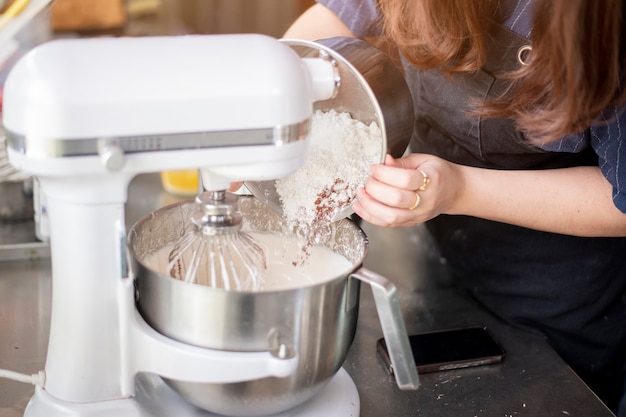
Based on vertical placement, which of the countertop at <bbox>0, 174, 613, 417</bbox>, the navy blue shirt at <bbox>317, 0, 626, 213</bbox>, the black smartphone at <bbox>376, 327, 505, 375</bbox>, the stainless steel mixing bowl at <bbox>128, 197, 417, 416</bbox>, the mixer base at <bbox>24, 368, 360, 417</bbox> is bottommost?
the countertop at <bbox>0, 174, 613, 417</bbox>

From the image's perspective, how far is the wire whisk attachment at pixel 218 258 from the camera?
33.1 inches

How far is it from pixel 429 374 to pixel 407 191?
0.87 ft

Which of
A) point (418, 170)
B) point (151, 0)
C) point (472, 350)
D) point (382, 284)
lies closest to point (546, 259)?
point (472, 350)

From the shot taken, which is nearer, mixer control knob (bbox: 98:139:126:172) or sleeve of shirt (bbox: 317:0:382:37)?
mixer control knob (bbox: 98:139:126:172)

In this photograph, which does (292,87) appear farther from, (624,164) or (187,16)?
(187,16)

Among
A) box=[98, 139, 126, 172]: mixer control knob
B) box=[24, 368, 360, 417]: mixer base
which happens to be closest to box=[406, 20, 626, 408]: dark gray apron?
box=[24, 368, 360, 417]: mixer base

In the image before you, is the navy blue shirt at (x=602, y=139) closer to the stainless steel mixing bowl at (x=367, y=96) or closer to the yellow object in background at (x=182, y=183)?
the stainless steel mixing bowl at (x=367, y=96)

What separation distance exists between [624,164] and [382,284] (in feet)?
1.35

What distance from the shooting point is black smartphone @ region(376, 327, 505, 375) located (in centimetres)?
104

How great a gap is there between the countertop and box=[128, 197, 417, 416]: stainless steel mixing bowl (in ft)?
0.56

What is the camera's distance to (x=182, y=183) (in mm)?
1463

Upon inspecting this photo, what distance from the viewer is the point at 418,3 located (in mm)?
1002

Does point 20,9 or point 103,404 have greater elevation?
point 20,9

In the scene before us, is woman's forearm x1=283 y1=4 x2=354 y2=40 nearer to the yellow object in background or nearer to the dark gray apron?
the dark gray apron
